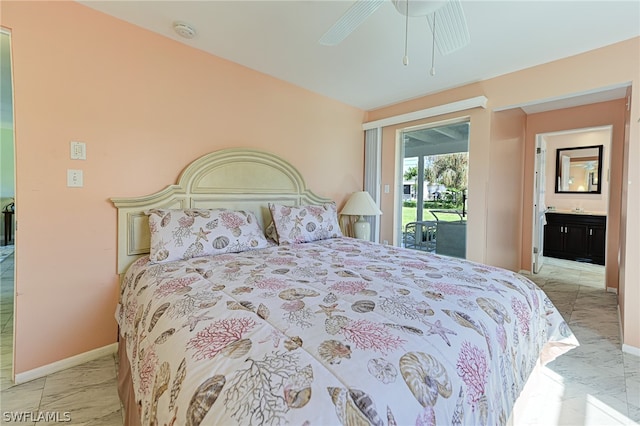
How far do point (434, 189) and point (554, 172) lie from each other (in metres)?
3.19

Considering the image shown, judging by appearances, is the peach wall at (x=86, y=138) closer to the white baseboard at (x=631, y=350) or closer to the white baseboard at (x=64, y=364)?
the white baseboard at (x=64, y=364)

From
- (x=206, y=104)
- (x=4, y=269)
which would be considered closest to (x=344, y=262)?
(x=206, y=104)

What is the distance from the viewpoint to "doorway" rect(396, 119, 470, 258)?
11.6 feet

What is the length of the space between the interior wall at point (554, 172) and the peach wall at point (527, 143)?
1.43 meters

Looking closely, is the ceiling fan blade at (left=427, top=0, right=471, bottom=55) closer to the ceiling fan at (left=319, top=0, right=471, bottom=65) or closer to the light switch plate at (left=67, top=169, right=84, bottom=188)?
the ceiling fan at (left=319, top=0, right=471, bottom=65)

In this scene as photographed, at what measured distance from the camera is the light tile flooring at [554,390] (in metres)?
1.55

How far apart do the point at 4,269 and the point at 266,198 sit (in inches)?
154

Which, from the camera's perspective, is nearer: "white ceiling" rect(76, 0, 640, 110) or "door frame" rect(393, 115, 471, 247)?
"white ceiling" rect(76, 0, 640, 110)

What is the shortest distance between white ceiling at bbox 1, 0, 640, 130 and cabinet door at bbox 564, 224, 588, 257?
12.1 feet

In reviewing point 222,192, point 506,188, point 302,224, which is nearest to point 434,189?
point 506,188

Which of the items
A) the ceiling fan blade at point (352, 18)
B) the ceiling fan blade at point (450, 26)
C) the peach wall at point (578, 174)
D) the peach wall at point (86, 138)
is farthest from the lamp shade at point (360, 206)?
the peach wall at point (578, 174)

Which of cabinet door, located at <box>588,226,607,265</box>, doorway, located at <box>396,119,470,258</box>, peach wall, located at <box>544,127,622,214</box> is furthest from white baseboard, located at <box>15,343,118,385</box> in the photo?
cabinet door, located at <box>588,226,607,265</box>

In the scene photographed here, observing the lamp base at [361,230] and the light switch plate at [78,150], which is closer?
the light switch plate at [78,150]

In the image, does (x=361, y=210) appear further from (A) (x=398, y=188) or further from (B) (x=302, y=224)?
(B) (x=302, y=224)
